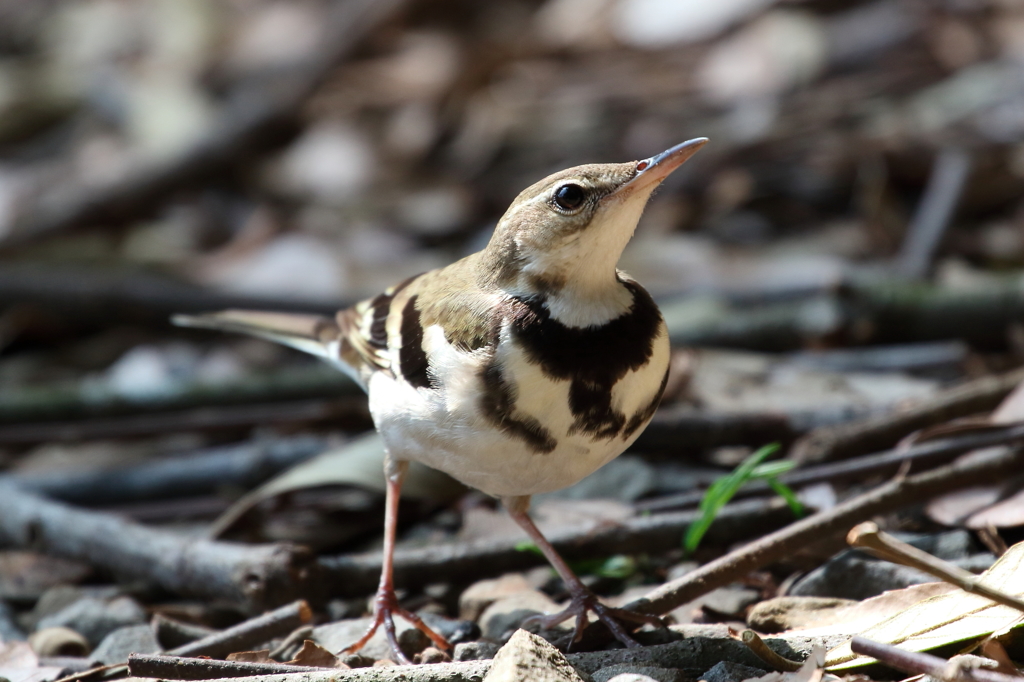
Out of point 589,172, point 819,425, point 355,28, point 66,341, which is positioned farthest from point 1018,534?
point 355,28

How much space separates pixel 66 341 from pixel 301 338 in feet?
9.95

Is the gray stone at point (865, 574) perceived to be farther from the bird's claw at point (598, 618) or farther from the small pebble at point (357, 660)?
the small pebble at point (357, 660)

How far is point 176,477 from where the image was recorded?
16.3ft

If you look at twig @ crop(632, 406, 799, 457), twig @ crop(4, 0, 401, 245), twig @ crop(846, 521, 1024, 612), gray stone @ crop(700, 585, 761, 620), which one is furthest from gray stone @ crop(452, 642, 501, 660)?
twig @ crop(4, 0, 401, 245)

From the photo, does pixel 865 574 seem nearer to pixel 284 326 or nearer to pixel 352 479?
pixel 352 479

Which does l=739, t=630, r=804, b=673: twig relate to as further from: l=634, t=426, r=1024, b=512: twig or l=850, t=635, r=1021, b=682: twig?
l=634, t=426, r=1024, b=512: twig

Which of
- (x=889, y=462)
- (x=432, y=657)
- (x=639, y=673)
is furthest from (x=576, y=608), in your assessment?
(x=889, y=462)

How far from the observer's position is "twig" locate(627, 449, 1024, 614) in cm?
333

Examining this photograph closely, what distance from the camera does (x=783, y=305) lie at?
19.3 ft

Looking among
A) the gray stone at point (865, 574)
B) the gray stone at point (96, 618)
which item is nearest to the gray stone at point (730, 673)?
the gray stone at point (865, 574)

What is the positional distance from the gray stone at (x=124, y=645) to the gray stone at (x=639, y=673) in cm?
161

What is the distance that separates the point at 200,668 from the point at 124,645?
698mm

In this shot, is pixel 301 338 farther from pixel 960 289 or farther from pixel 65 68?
pixel 65 68

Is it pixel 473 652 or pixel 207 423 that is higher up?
pixel 207 423
